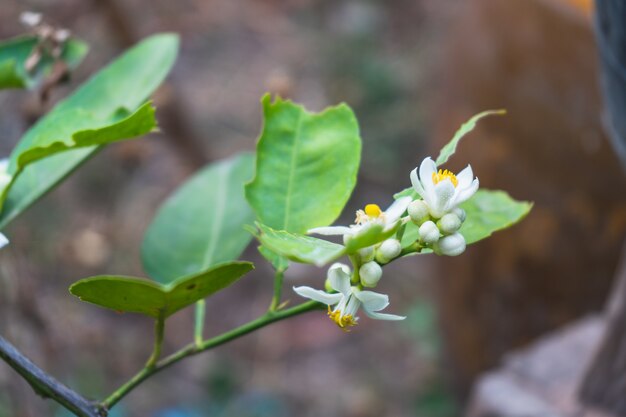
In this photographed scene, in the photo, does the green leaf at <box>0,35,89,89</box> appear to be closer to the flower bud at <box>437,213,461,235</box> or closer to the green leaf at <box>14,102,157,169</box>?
the green leaf at <box>14,102,157,169</box>

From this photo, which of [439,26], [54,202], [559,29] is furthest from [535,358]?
[439,26]

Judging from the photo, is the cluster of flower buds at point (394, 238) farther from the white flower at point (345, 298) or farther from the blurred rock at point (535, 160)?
the blurred rock at point (535, 160)

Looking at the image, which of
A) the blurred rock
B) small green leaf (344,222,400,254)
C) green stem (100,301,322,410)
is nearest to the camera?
small green leaf (344,222,400,254)

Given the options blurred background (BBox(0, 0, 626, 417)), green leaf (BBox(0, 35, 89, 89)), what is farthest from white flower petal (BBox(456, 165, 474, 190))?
blurred background (BBox(0, 0, 626, 417))

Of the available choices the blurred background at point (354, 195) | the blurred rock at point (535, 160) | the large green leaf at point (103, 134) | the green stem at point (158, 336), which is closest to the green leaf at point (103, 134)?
the large green leaf at point (103, 134)

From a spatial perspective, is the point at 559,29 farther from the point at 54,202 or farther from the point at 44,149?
the point at 54,202

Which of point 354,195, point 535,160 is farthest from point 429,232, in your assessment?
point 354,195
